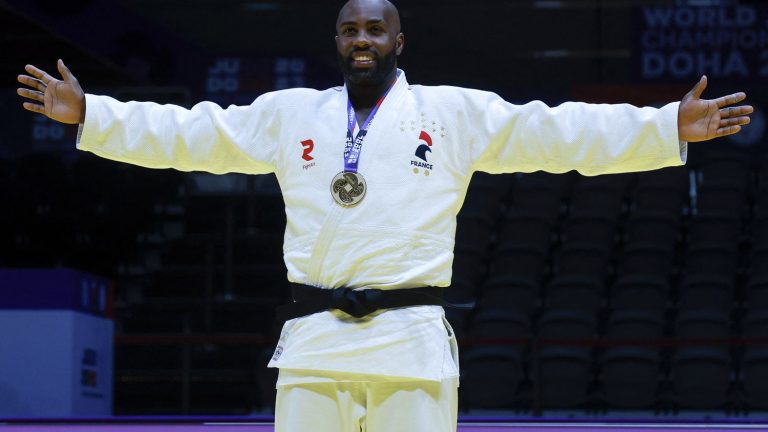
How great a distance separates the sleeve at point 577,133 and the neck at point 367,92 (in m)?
0.20

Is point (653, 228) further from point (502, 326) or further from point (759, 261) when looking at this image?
point (502, 326)

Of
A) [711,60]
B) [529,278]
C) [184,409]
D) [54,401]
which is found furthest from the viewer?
[711,60]

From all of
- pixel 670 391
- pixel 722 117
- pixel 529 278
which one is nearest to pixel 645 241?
pixel 529 278

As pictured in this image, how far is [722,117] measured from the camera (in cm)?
284

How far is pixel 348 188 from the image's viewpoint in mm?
2697

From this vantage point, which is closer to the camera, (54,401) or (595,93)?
(54,401)

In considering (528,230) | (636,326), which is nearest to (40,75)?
(636,326)

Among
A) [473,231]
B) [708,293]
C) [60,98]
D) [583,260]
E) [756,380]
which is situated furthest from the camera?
[473,231]

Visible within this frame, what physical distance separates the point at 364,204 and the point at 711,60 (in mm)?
10037

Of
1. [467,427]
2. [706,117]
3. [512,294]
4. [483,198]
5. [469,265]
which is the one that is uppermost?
[483,198]

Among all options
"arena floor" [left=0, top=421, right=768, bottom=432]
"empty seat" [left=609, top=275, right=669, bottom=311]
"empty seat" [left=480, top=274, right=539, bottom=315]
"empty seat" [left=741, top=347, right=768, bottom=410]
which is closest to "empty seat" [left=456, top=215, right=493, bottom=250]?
"empty seat" [left=480, top=274, right=539, bottom=315]

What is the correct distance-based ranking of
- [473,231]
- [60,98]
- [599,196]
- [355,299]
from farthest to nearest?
[599,196] < [473,231] < [60,98] < [355,299]

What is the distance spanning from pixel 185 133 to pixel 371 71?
511 mm

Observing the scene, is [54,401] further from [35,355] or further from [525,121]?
[525,121]
